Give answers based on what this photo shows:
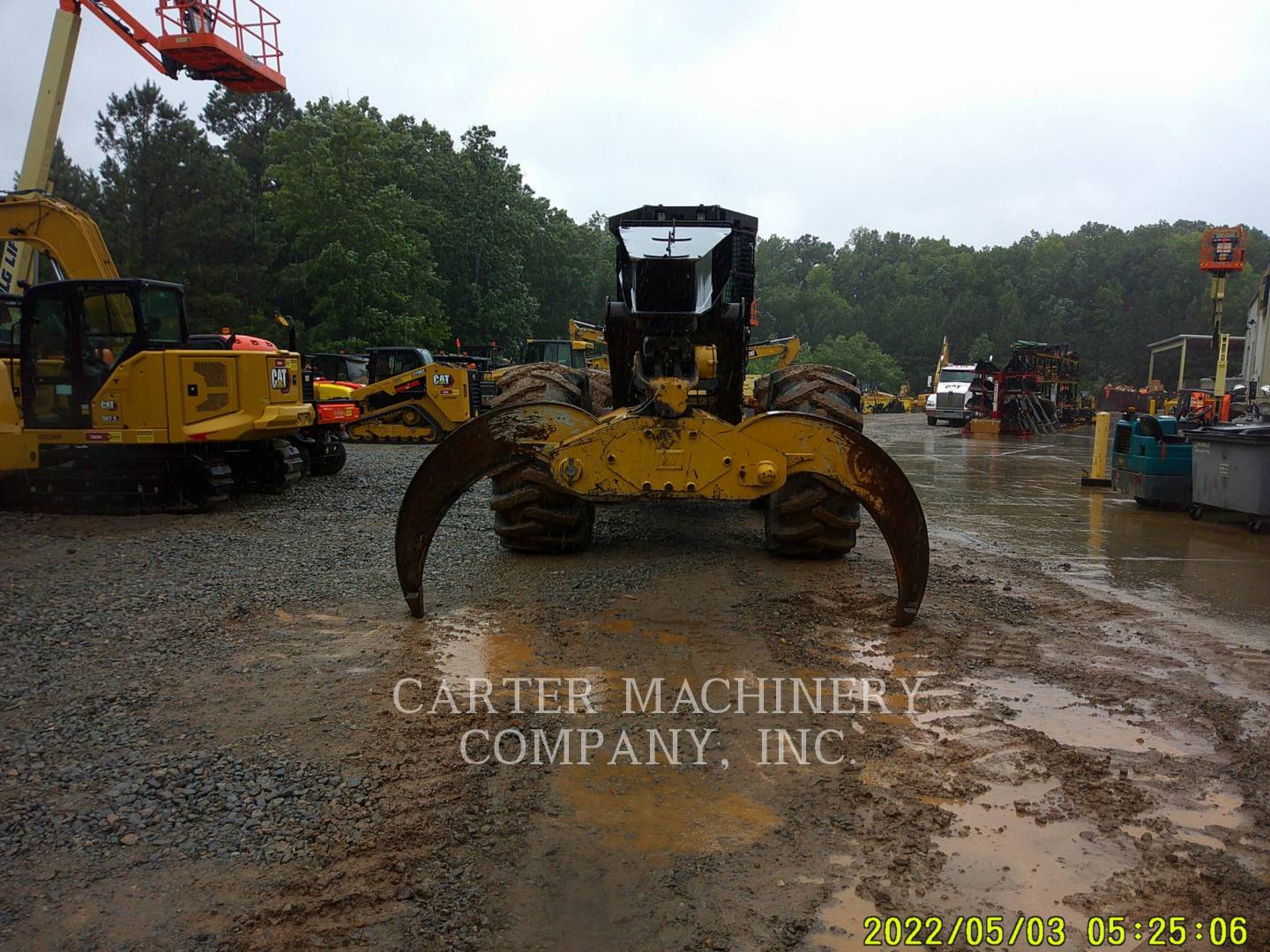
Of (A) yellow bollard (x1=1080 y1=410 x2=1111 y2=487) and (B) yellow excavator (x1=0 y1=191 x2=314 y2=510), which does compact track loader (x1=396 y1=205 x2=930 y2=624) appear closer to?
(B) yellow excavator (x1=0 y1=191 x2=314 y2=510)

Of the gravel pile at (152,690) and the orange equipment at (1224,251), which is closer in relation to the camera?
the gravel pile at (152,690)

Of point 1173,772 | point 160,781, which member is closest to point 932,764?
point 1173,772

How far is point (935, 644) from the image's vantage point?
4.88 meters

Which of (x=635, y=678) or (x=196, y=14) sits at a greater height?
(x=196, y=14)

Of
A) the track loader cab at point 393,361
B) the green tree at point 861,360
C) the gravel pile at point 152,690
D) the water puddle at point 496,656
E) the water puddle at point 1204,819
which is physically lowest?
the gravel pile at point 152,690

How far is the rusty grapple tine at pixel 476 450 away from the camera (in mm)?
4754

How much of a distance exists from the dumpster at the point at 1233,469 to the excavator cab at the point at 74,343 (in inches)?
449

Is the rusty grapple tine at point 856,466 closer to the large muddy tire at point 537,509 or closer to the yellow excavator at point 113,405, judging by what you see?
the large muddy tire at point 537,509

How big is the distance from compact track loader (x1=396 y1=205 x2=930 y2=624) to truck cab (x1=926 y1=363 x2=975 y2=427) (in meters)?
23.8

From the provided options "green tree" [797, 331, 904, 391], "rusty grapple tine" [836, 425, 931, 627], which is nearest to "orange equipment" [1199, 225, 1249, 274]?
"rusty grapple tine" [836, 425, 931, 627]

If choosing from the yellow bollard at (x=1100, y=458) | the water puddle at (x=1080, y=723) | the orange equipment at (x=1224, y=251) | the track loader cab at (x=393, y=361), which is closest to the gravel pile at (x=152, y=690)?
the water puddle at (x=1080, y=723)

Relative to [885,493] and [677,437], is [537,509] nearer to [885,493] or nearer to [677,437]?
[677,437]

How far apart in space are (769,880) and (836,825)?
0.40 metres

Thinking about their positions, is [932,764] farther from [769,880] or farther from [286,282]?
[286,282]
